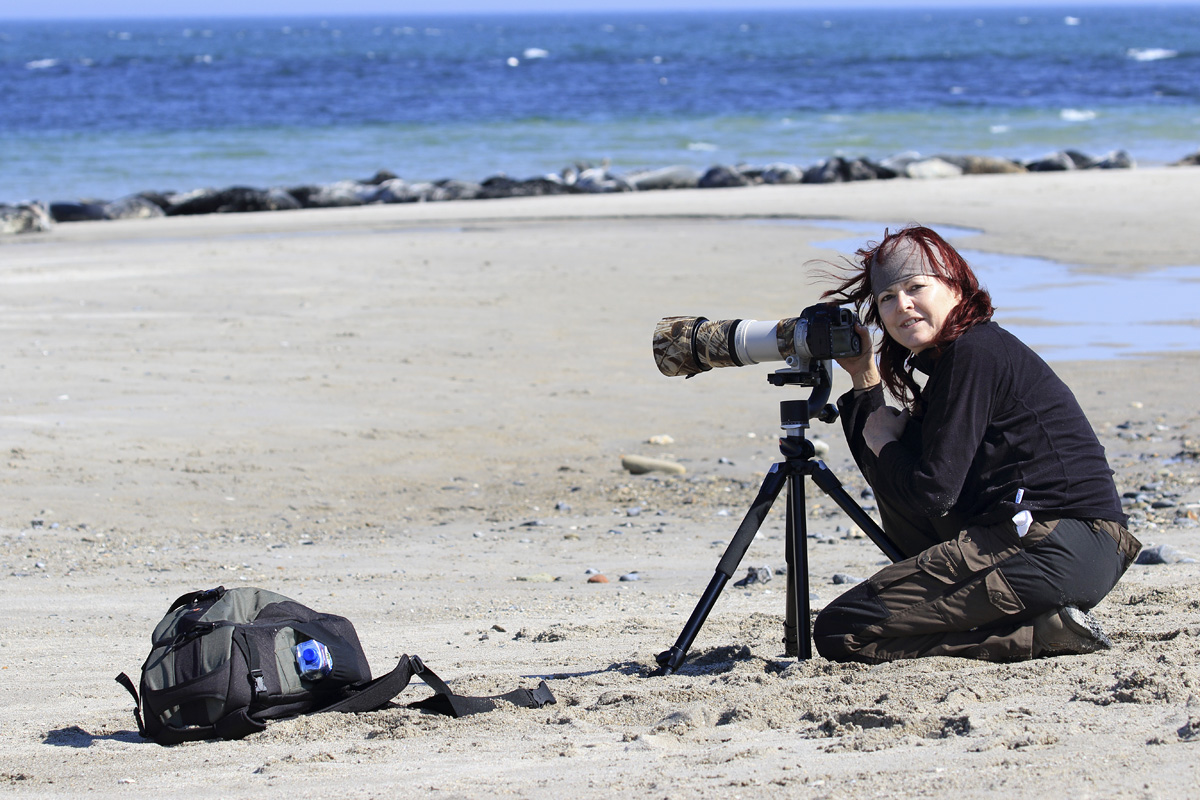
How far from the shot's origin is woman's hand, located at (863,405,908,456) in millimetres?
3111

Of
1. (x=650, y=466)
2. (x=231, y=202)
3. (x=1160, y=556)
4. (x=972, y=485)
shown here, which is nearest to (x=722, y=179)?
(x=231, y=202)

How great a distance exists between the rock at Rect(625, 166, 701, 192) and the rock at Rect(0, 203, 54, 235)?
9729 mm

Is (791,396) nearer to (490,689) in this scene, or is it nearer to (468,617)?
(468,617)

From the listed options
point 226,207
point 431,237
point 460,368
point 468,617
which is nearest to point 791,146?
point 226,207

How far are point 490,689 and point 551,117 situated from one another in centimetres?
3387

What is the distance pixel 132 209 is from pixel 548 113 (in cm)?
1928

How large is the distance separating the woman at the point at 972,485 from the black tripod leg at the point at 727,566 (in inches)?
9.5

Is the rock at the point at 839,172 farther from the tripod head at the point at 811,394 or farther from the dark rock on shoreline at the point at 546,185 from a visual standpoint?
the tripod head at the point at 811,394

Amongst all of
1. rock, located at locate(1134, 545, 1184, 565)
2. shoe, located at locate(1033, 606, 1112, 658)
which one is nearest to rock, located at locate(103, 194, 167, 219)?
rock, located at locate(1134, 545, 1184, 565)

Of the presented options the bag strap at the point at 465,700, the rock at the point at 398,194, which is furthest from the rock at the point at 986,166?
the bag strap at the point at 465,700

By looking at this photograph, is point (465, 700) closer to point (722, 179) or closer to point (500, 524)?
point (500, 524)

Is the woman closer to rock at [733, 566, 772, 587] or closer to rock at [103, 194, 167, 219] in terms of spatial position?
rock at [733, 566, 772, 587]

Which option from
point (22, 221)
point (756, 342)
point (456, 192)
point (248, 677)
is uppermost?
point (456, 192)

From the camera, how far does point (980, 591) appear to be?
120 inches
